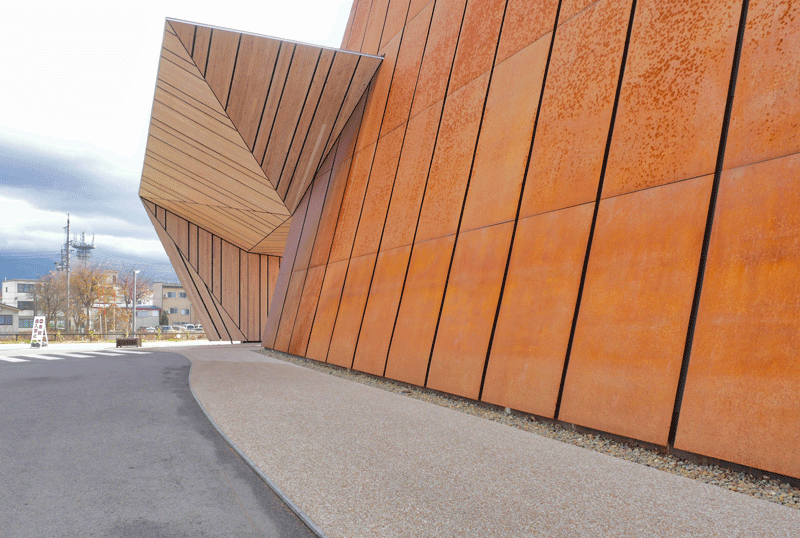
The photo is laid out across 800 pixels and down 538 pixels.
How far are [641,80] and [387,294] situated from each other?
5422 millimetres

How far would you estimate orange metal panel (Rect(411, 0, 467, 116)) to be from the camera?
31.9 feet

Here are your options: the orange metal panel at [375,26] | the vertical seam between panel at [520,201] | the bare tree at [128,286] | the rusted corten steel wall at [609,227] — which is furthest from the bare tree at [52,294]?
the vertical seam between panel at [520,201]

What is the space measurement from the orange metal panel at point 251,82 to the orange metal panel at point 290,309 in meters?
4.44

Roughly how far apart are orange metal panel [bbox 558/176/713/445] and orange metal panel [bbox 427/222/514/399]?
4.95 ft

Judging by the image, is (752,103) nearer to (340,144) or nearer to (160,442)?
(160,442)

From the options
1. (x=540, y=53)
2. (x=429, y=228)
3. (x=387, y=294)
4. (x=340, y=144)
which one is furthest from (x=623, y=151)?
(x=340, y=144)

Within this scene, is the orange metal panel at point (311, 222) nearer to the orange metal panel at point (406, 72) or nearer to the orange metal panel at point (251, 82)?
the orange metal panel at point (251, 82)

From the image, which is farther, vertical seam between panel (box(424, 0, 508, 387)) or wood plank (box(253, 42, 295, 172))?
wood plank (box(253, 42, 295, 172))

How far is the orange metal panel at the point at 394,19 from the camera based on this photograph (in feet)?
41.3

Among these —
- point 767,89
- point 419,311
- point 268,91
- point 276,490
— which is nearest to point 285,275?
point 268,91

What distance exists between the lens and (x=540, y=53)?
714 cm

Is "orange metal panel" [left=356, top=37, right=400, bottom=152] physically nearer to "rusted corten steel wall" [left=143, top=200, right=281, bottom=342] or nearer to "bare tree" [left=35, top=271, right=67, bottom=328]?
"rusted corten steel wall" [left=143, top=200, right=281, bottom=342]

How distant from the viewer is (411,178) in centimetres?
989

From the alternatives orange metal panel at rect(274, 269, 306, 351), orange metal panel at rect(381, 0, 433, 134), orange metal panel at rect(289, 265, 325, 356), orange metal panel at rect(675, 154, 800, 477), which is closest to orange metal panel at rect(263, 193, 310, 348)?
orange metal panel at rect(274, 269, 306, 351)
